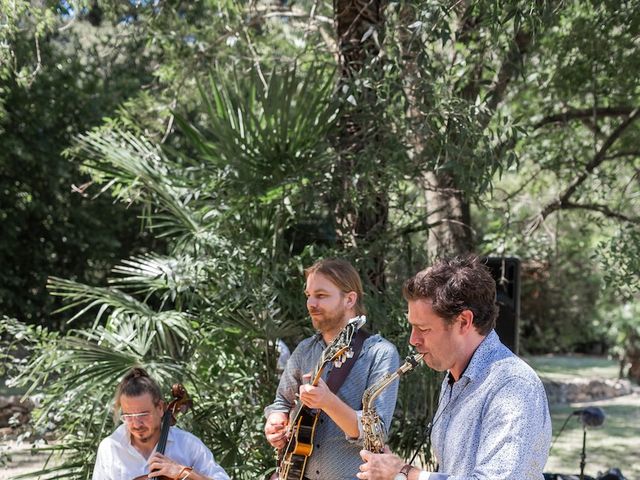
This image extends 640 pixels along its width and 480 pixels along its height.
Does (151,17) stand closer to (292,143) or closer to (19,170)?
(292,143)

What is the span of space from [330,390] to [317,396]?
0.82 feet

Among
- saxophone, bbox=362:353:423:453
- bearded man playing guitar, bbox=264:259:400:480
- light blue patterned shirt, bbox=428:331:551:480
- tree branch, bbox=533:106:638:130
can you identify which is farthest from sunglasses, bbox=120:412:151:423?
tree branch, bbox=533:106:638:130

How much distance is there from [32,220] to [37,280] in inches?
37.7

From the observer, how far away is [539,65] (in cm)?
783

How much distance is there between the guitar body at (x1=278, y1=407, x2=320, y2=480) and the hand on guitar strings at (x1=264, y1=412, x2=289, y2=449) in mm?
51

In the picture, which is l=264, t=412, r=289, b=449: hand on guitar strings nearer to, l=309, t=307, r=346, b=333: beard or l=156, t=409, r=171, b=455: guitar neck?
l=309, t=307, r=346, b=333: beard

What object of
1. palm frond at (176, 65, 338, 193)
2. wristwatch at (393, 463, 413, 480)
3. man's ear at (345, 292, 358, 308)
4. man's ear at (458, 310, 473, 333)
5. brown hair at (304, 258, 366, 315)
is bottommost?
wristwatch at (393, 463, 413, 480)

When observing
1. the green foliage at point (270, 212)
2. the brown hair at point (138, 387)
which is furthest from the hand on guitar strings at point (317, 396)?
the green foliage at point (270, 212)

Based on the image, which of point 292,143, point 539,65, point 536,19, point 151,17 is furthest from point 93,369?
point 539,65

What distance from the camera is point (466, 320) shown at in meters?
2.12

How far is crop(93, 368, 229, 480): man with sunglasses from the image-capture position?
359 centimetres

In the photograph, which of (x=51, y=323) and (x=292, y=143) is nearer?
(x=292, y=143)

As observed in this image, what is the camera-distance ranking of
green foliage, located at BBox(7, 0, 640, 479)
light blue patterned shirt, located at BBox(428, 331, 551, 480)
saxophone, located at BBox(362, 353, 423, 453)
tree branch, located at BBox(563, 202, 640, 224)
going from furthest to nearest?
tree branch, located at BBox(563, 202, 640, 224) < green foliage, located at BBox(7, 0, 640, 479) < saxophone, located at BBox(362, 353, 423, 453) < light blue patterned shirt, located at BBox(428, 331, 551, 480)

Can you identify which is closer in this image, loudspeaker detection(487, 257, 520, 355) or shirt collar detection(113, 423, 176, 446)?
shirt collar detection(113, 423, 176, 446)
